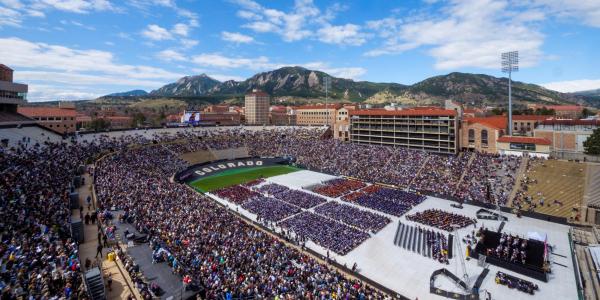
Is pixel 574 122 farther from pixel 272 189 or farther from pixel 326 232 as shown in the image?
pixel 326 232

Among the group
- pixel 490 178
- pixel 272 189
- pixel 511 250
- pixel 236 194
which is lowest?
pixel 511 250

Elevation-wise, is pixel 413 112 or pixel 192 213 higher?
pixel 413 112

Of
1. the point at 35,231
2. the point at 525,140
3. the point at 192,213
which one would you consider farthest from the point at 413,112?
the point at 35,231

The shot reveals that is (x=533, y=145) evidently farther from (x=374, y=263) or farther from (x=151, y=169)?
(x=151, y=169)

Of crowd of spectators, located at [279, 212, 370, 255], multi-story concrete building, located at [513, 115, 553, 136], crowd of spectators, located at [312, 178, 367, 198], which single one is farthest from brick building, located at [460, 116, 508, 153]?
crowd of spectators, located at [279, 212, 370, 255]

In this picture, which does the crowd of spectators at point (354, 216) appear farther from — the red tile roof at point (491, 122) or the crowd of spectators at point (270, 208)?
the red tile roof at point (491, 122)

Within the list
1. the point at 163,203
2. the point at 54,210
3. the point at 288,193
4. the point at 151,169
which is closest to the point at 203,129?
the point at 151,169
